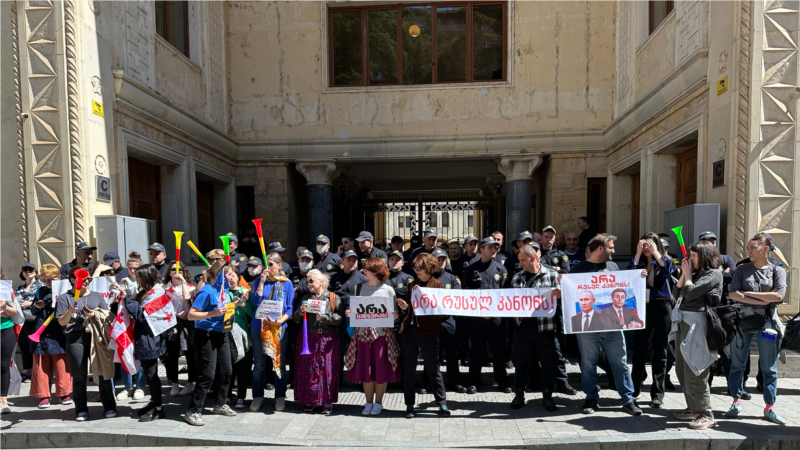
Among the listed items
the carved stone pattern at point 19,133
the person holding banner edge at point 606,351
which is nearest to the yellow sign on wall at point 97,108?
the carved stone pattern at point 19,133

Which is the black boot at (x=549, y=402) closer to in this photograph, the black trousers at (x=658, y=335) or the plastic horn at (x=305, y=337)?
the black trousers at (x=658, y=335)

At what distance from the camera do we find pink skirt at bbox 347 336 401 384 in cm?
561

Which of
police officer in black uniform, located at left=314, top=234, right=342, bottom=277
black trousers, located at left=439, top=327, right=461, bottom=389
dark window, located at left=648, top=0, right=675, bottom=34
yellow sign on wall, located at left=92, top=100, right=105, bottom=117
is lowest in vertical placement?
black trousers, located at left=439, top=327, right=461, bottom=389

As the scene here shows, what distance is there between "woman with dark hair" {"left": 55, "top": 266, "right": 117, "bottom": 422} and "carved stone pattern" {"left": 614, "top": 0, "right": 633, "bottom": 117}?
33.9 ft

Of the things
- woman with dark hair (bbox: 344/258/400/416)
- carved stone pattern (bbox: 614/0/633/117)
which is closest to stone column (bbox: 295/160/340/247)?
carved stone pattern (bbox: 614/0/633/117)

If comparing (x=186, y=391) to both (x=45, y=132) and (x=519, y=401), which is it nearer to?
(x=519, y=401)

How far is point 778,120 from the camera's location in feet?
21.5

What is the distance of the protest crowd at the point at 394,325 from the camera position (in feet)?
17.0

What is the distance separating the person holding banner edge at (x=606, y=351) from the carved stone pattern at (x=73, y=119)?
22.0 ft

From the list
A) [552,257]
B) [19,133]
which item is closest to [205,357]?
[552,257]

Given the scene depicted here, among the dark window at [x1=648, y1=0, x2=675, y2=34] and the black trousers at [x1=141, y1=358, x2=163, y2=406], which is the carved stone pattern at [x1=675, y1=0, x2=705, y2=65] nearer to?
the dark window at [x1=648, y1=0, x2=675, y2=34]

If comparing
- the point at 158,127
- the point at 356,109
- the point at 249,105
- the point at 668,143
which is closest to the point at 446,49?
the point at 356,109

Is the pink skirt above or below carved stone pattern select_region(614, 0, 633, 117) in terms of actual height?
below

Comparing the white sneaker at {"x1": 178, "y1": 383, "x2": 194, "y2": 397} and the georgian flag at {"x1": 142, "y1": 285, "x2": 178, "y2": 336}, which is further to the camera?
the white sneaker at {"x1": 178, "y1": 383, "x2": 194, "y2": 397}
